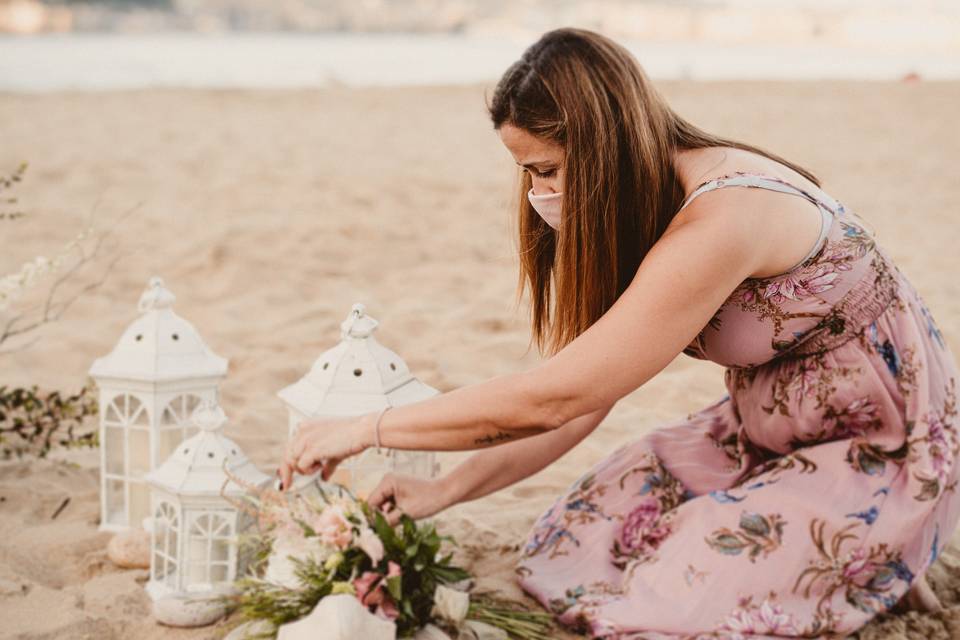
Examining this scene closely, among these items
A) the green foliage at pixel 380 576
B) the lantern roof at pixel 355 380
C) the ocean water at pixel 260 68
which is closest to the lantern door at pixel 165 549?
the green foliage at pixel 380 576

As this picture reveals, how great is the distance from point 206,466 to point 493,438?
0.67 m

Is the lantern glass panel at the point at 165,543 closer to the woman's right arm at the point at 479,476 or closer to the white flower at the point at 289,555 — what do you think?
the white flower at the point at 289,555

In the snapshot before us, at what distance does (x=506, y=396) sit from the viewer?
6.18 ft

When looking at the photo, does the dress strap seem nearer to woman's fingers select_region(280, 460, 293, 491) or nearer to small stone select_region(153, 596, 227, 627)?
woman's fingers select_region(280, 460, 293, 491)

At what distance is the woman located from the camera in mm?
1861

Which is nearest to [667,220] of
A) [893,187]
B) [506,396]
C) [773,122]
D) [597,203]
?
[597,203]

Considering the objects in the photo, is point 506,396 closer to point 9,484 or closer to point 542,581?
point 542,581

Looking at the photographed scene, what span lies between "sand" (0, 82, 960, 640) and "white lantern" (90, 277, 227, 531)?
228 mm

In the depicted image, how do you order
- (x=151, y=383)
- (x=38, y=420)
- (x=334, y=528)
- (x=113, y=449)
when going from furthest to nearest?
(x=38, y=420) → (x=113, y=449) → (x=151, y=383) → (x=334, y=528)

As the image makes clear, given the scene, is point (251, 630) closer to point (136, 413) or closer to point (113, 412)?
point (136, 413)

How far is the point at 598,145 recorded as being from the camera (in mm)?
1855

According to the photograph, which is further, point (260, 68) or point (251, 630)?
point (260, 68)

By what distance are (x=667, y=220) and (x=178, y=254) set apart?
4.32m

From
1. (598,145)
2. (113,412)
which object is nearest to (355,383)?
(598,145)
